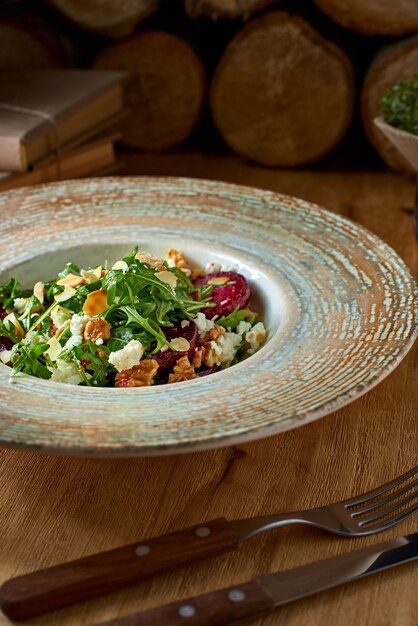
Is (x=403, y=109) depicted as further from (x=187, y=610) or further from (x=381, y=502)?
(x=187, y=610)

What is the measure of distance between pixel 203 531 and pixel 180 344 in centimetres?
28

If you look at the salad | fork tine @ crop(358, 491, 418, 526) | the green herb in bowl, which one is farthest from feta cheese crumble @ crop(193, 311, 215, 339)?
the green herb in bowl

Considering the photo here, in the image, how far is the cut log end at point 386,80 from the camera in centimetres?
206

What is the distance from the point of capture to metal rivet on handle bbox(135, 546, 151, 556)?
88 cm

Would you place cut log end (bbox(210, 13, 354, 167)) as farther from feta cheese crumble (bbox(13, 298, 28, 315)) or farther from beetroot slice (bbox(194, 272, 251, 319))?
feta cheese crumble (bbox(13, 298, 28, 315))

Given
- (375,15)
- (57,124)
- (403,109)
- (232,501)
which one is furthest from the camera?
(375,15)

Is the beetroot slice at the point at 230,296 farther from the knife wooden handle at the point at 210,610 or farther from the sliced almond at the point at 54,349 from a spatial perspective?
the knife wooden handle at the point at 210,610

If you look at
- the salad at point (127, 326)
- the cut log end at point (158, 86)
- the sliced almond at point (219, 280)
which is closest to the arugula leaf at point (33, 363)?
the salad at point (127, 326)

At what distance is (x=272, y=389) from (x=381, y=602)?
260mm

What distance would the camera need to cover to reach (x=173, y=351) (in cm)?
110

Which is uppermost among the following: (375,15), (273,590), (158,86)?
(375,15)

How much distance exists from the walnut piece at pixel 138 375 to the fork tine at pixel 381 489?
0.93 ft

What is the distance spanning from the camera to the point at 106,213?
1.45 metres

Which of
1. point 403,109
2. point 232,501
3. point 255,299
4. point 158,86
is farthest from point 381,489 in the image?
point 158,86
